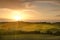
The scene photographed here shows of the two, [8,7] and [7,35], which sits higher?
[8,7]

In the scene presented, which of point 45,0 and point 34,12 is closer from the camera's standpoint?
point 45,0

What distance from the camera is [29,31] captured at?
1.40 m

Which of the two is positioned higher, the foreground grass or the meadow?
the meadow

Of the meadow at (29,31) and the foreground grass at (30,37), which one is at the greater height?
the meadow at (29,31)

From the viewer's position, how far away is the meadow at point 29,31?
54.6 inches

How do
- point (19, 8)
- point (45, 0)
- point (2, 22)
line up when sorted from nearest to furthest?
point (45, 0), point (19, 8), point (2, 22)

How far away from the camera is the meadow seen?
54.6 inches

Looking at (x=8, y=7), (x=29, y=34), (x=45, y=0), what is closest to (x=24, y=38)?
(x=29, y=34)

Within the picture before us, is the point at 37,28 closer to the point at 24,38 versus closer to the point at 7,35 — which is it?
the point at 24,38

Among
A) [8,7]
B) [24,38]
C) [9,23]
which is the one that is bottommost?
[24,38]

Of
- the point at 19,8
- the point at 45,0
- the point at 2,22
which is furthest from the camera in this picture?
the point at 2,22

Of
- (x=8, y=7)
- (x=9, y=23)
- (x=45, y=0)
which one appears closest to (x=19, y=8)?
(x=8, y=7)

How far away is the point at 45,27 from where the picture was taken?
1.41 m

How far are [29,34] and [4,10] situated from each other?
0.43 m
